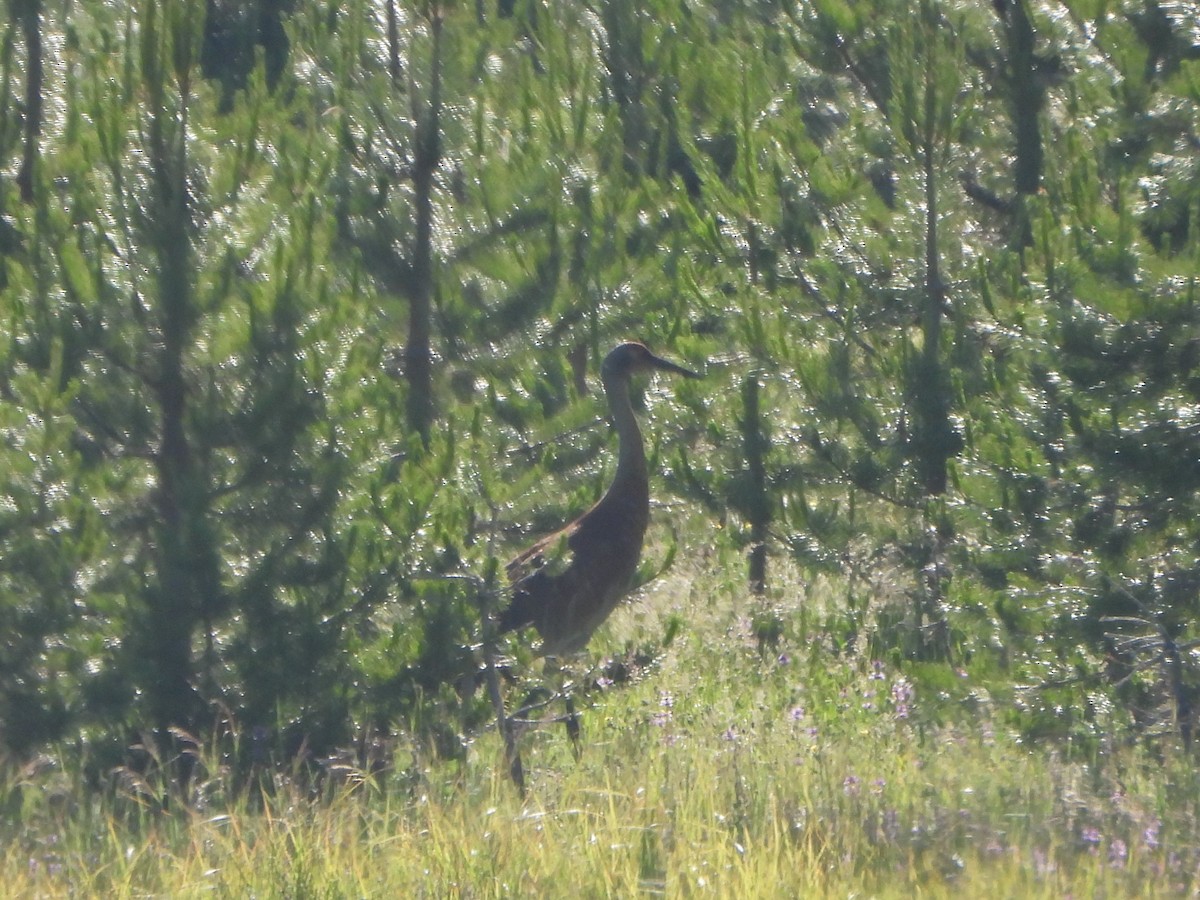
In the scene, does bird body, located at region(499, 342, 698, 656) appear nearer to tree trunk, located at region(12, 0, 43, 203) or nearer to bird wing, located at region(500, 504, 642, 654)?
bird wing, located at region(500, 504, 642, 654)

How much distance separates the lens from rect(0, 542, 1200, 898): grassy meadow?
434 cm

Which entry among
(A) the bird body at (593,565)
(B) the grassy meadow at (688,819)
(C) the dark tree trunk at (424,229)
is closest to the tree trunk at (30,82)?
(C) the dark tree trunk at (424,229)

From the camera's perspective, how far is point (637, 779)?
5.43 meters

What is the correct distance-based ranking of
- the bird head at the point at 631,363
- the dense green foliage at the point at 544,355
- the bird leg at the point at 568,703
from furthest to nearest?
1. the bird head at the point at 631,363
2. the bird leg at the point at 568,703
3. the dense green foliage at the point at 544,355

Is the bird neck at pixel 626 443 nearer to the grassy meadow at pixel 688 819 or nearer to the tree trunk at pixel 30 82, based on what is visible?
the grassy meadow at pixel 688 819

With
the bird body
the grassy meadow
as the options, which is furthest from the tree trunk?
the grassy meadow

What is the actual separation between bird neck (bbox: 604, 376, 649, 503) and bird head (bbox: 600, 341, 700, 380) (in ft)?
0.12

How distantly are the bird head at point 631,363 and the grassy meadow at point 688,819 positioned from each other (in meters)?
2.21

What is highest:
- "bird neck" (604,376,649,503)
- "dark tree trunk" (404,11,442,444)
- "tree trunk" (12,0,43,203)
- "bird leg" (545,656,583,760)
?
"tree trunk" (12,0,43,203)

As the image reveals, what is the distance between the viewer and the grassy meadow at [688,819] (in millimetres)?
4344

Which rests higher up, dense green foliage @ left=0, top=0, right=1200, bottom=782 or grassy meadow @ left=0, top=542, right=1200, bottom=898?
dense green foliage @ left=0, top=0, right=1200, bottom=782

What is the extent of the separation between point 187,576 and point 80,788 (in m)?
0.81

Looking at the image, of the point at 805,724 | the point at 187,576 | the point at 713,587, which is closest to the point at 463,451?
the point at 187,576

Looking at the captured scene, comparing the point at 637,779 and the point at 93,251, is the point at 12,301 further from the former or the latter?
A: the point at 637,779
